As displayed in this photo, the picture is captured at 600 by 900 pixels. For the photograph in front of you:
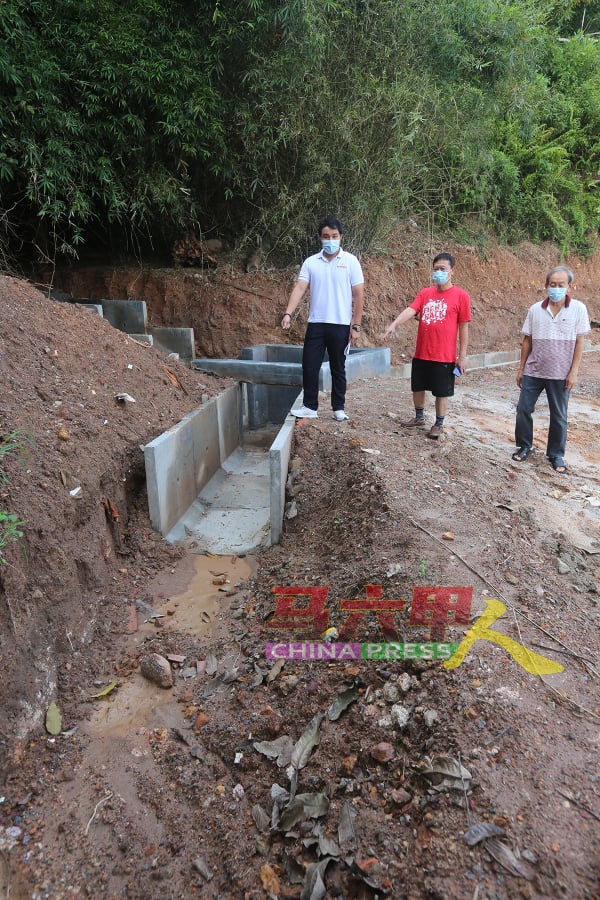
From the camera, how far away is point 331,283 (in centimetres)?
475

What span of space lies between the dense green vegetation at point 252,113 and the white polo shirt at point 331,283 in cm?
349

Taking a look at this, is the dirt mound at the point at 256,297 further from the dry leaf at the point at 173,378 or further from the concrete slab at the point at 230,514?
the concrete slab at the point at 230,514

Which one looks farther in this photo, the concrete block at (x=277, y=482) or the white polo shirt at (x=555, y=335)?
the concrete block at (x=277, y=482)

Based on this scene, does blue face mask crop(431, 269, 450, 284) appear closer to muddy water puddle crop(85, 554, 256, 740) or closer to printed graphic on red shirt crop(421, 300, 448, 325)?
printed graphic on red shirt crop(421, 300, 448, 325)

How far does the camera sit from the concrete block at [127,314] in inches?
300

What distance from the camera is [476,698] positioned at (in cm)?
225

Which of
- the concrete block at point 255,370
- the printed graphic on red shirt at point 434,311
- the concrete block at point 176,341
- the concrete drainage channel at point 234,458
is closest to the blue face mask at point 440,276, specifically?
the printed graphic on red shirt at point 434,311

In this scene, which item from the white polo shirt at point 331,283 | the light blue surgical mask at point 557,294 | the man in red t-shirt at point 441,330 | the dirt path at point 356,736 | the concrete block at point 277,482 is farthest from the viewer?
the white polo shirt at point 331,283

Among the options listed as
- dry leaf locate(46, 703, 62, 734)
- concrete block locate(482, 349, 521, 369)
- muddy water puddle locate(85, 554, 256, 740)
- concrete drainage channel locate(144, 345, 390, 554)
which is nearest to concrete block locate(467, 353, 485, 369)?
concrete block locate(482, 349, 521, 369)

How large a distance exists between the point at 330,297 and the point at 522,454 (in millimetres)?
2110

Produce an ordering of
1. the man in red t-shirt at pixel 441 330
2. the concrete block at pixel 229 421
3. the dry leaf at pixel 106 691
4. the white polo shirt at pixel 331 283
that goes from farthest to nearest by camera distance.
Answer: the concrete block at pixel 229 421, the white polo shirt at pixel 331 283, the man in red t-shirt at pixel 441 330, the dry leaf at pixel 106 691

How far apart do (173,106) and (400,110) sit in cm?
310

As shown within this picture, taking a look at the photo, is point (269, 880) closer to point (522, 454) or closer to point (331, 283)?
point (522, 454)

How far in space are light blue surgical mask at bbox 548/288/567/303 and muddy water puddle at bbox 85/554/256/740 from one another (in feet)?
10.2
